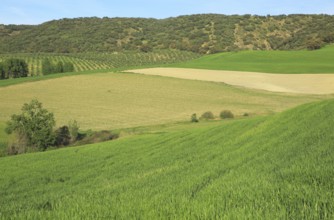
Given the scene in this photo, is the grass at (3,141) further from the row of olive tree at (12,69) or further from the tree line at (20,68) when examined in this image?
the tree line at (20,68)

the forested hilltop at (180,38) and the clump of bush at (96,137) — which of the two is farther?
the forested hilltop at (180,38)

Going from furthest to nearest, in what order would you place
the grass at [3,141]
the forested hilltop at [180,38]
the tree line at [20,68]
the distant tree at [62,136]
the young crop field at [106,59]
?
the forested hilltop at [180,38]
the young crop field at [106,59]
the tree line at [20,68]
the distant tree at [62,136]
the grass at [3,141]

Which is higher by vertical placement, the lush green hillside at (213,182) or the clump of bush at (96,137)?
the lush green hillside at (213,182)

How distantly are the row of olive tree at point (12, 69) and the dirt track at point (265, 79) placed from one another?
3465 cm

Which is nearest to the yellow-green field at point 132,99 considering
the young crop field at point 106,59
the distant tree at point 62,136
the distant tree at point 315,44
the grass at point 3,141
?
the distant tree at point 62,136

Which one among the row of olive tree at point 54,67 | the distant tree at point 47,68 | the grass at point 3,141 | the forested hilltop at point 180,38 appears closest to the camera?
the grass at point 3,141

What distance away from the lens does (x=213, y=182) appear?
9.34m

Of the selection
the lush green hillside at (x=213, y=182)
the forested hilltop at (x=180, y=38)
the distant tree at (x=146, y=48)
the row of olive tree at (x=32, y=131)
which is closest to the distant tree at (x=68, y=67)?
the forested hilltop at (x=180, y=38)

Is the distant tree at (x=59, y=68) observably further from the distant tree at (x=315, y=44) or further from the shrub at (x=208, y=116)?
the distant tree at (x=315, y=44)

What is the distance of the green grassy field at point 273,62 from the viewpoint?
93675mm

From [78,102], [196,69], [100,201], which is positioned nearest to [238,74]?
[196,69]

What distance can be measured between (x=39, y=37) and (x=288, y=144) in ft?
609

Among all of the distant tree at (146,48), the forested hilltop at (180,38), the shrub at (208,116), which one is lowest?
the shrub at (208,116)

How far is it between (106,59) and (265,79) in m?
65.5
